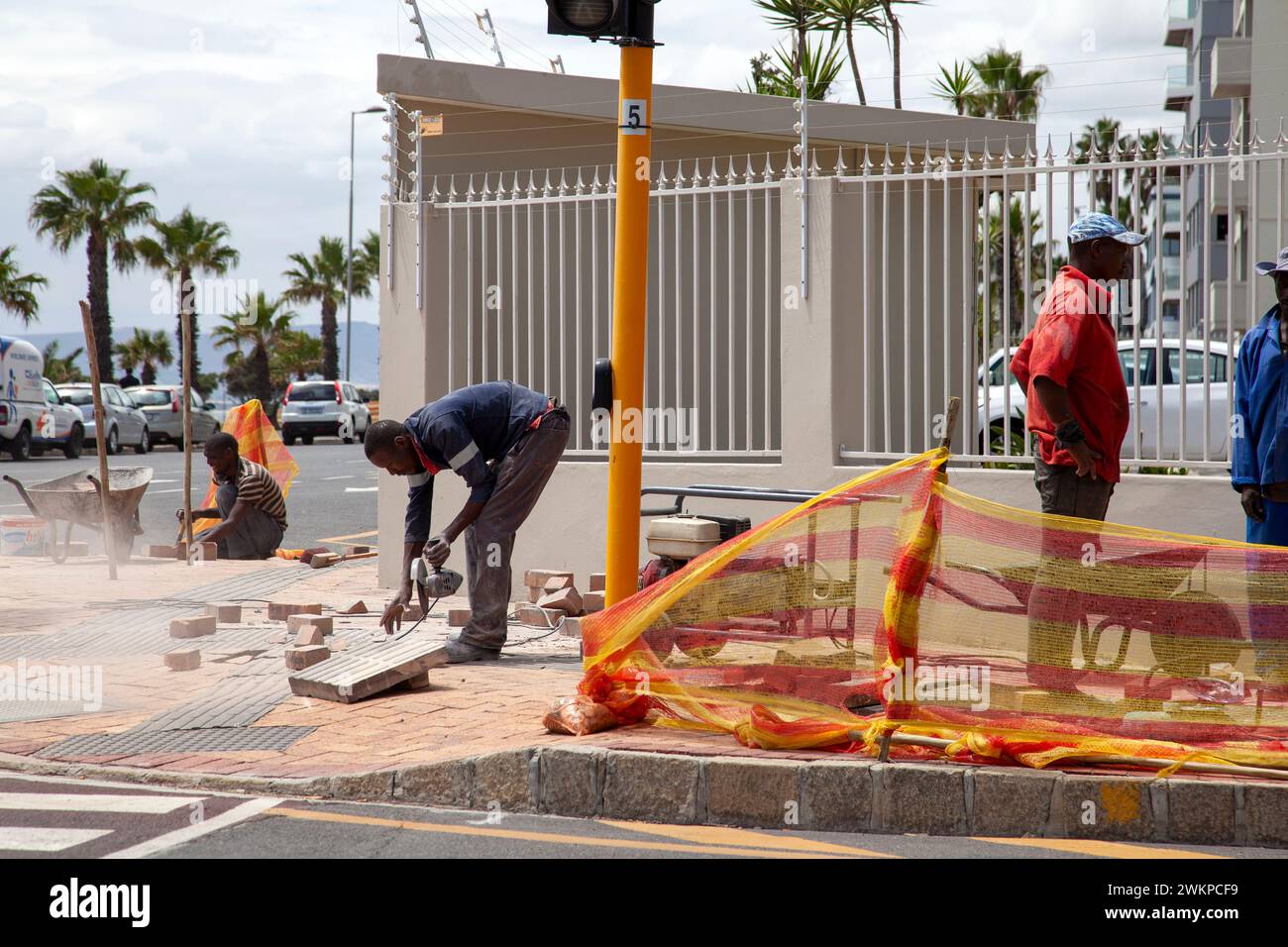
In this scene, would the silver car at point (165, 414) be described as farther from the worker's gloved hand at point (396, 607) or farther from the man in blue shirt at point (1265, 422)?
the man in blue shirt at point (1265, 422)

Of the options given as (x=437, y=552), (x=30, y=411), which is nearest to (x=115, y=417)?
(x=30, y=411)

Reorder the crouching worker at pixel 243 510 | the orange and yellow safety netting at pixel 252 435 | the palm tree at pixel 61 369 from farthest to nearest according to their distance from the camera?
1. the palm tree at pixel 61 369
2. the orange and yellow safety netting at pixel 252 435
3. the crouching worker at pixel 243 510

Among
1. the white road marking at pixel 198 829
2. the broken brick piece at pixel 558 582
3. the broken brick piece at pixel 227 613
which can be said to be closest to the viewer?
the white road marking at pixel 198 829

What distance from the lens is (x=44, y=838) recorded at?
4.55 m

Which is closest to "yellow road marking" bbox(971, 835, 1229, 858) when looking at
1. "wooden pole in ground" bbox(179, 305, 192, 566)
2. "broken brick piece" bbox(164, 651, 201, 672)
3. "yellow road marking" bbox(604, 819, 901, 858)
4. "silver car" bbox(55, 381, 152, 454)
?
"yellow road marking" bbox(604, 819, 901, 858)

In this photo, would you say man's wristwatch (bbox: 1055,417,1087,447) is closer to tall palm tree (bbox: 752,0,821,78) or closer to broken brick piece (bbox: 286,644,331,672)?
broken brick piece (bbox: 286,644,331,672)

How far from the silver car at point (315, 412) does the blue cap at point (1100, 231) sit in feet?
109

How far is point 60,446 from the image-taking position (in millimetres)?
29172

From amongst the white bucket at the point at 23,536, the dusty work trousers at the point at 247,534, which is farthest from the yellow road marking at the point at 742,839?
the white bucket at the point at 23,536

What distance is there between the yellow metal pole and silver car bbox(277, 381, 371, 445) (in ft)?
107

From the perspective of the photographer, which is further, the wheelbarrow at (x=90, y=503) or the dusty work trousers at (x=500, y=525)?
the wheelbarrow at (x=90, y=503)

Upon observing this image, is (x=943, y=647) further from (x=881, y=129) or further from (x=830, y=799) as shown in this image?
(x=881, y=129)

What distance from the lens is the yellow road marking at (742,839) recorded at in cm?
457
